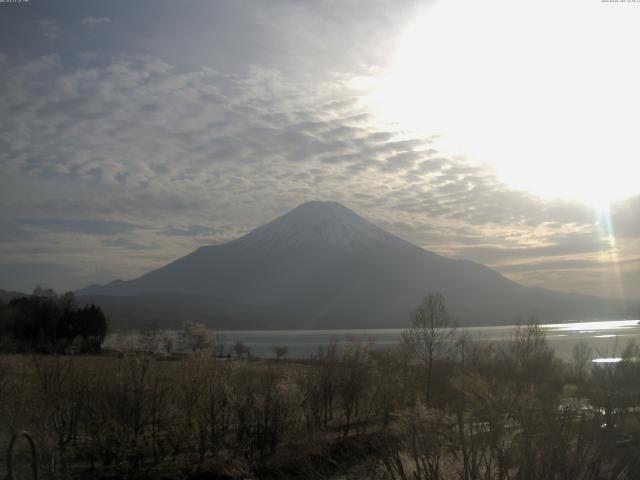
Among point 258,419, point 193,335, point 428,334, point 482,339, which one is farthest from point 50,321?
point 482,339

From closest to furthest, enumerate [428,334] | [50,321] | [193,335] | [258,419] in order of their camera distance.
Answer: [258,419]
[428,334]
[193,335]
[50,321]

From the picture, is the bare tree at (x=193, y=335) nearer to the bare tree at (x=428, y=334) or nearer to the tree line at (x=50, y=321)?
the tree line at (x=50, y=321)

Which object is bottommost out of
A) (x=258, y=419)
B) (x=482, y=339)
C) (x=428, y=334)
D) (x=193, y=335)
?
(x=258, y=419)

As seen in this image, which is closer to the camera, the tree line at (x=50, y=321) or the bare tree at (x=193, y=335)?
the bare tree at (x=193, y=335)

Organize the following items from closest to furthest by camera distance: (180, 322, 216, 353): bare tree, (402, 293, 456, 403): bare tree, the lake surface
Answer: (402, 293, 456, 403): bare tree → (180, 322, 216, 353): bare tree → the lake surface

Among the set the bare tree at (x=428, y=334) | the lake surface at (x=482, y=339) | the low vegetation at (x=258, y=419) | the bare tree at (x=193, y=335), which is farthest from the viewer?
the lake surface at (x=482, y=339)

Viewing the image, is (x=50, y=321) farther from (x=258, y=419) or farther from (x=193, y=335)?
(x=258, y=419)

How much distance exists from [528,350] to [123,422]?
2898 centimetres

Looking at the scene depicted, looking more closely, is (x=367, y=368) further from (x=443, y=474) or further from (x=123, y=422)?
(x=443, y=474)

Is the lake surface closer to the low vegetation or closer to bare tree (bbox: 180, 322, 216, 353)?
bare tree (bbox: 180, 322, 216, 353)

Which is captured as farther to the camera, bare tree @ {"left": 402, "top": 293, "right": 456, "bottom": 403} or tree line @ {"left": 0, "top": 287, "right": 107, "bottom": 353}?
tree line @ {"left": 0, "top": 287, "right": 107, "bottom": 353}

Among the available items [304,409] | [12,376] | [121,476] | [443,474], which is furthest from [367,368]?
[443,474]

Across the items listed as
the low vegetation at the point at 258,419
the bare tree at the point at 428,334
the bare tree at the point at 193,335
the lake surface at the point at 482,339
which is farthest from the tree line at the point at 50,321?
the low vegetation at the point at 258,419

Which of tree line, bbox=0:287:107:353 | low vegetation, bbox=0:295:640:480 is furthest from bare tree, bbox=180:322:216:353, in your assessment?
low vegetation, bbox=0:295:640:480
